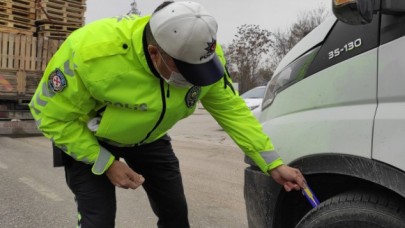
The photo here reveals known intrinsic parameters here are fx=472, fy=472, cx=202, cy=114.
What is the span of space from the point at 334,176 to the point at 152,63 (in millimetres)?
958

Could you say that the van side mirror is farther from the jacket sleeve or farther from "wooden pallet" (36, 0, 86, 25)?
"wooden pallet" (36, 0, 86, 25)

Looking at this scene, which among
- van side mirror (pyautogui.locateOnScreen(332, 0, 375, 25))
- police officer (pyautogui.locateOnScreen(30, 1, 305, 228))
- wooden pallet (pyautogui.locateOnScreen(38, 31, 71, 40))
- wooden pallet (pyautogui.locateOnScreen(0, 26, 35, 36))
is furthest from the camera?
wooden pallet (pyautogui.locateOnScreen(38, 31, 71, 40))

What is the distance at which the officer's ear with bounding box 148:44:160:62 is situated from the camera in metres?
1.96

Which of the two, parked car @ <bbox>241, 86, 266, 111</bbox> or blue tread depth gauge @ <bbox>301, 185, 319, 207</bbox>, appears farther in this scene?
parked car @ <bbox>241, 86, 266, 111</bbox>

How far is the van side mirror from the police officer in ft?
1.60

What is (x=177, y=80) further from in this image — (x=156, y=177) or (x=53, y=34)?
(x=53, y=34)

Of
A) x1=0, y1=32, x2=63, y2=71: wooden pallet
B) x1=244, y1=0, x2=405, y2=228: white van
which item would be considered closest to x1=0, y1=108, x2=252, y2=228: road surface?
x1=244, y1=0, x2=405, y2=228: white van

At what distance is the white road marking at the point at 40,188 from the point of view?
4766 millimetres

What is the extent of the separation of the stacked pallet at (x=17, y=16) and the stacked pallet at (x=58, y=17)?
185mm

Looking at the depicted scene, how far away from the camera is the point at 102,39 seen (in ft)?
6.66

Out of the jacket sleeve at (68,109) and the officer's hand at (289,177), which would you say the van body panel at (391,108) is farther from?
the jacket sleeve at (68,109)

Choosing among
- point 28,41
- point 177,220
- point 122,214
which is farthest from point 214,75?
point 28,41

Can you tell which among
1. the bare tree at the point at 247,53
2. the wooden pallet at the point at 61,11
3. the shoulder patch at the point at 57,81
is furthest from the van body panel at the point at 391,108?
the bare tree at the point at 247,53

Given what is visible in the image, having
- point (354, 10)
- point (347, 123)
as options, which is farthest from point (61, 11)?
point (354, 10)
